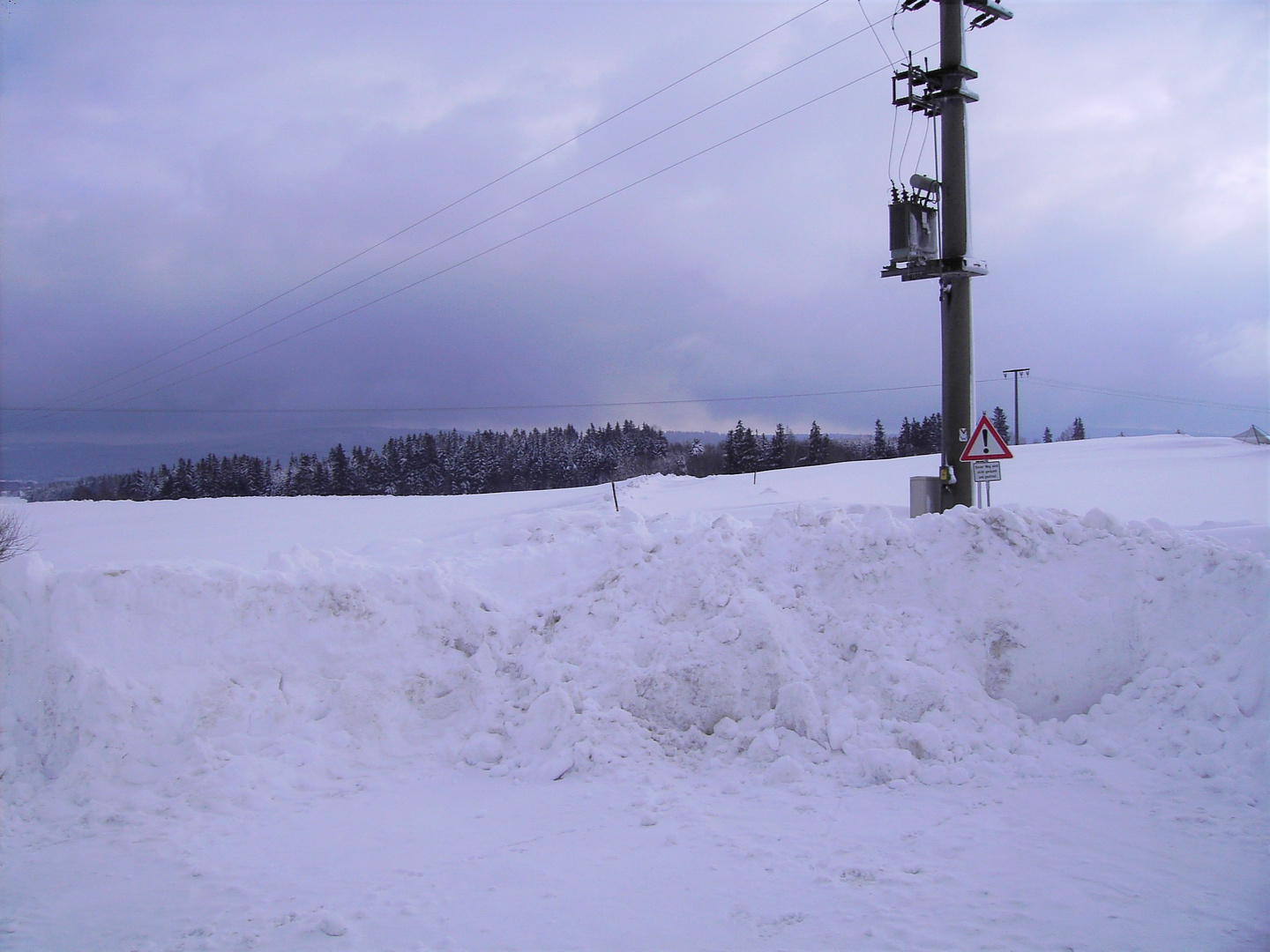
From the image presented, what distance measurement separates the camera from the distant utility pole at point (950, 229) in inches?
475

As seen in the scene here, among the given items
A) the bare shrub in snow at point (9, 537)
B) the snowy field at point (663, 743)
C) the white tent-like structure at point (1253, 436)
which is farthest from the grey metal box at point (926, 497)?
the white tent-like structure at point (1253, 436)

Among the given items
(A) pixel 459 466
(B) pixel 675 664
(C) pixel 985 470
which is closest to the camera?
(B) pixel 675 664

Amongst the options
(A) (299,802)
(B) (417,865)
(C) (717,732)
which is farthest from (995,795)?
(A) (299,802)

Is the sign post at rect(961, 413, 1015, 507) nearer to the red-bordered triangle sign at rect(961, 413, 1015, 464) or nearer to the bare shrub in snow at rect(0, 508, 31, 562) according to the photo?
the red-bordered triangle sign at rect(961, 413, 1015, 464)

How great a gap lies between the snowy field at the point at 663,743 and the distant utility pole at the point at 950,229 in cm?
335

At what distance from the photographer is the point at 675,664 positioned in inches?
299

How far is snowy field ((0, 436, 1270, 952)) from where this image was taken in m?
4.46

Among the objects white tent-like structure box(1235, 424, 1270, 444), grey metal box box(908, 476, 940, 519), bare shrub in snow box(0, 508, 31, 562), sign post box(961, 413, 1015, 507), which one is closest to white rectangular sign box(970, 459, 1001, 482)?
sign post box(961, 413, 1015, 507)

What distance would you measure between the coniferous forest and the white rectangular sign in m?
66.9

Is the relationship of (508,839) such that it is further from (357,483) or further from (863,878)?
(357,483)

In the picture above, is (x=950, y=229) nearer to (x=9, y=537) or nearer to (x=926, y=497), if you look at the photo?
(x=926, y=497)

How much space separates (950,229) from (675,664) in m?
9.10

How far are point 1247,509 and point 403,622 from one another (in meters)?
21.2

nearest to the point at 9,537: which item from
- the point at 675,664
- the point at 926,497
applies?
the point at 675,664
